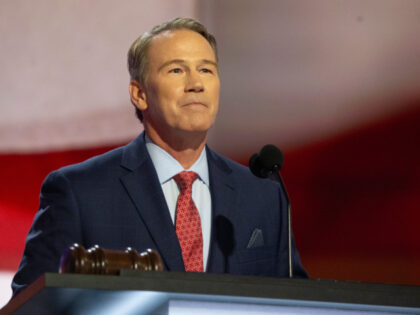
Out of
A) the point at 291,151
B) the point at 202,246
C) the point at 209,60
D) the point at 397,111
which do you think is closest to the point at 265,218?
the point at 202,246

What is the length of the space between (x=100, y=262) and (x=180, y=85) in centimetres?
112

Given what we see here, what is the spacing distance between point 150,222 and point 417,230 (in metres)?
1.71

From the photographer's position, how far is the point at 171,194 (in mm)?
2518

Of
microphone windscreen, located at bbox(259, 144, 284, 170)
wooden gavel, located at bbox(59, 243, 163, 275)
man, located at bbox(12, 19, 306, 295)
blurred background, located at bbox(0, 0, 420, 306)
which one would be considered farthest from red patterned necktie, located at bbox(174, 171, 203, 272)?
blurred background, located at bbox(0, 0, 420, 306)

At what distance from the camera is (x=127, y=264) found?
155 cm

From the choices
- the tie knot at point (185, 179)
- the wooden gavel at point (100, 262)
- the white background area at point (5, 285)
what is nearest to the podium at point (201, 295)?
the wooden gavel at point (100, 262)

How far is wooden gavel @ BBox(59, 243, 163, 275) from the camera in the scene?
4.93 feet

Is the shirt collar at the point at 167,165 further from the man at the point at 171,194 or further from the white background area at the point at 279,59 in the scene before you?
the white background area at the point at 279,59

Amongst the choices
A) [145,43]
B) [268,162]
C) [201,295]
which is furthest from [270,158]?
[145,43]

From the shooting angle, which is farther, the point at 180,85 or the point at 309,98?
the point at 309,98

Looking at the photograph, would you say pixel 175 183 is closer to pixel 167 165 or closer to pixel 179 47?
pixel 167 165

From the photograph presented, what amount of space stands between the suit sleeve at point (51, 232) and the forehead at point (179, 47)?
534 mm

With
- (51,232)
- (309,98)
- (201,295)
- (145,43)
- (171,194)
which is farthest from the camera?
(309,98)

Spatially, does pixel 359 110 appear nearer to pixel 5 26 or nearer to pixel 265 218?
pixel 265 218
